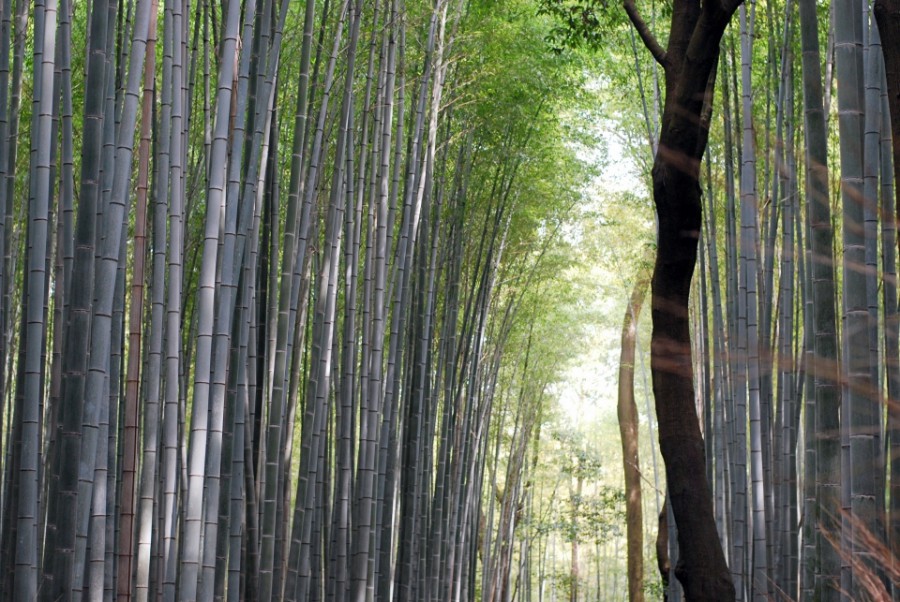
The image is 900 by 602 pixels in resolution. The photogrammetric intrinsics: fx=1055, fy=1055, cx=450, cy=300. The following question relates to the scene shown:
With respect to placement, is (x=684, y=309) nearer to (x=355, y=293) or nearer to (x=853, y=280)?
(x=853, y=280)

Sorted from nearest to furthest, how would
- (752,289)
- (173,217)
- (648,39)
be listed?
(173,217) → (648,39) → (752,289)

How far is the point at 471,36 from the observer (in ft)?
21.7

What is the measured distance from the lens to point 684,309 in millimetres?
3865

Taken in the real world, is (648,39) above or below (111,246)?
above

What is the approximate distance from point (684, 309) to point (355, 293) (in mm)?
1579

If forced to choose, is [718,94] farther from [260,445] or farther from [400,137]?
[260,445]

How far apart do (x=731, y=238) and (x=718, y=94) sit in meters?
2.61

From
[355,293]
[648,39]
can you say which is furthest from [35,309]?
[648,39]

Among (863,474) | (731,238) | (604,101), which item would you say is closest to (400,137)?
(731,238)

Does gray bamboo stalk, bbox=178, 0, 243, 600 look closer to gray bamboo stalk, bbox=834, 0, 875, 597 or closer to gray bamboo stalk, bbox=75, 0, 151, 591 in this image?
gray bamboo stalk, bbox=75, 0, 151, 591

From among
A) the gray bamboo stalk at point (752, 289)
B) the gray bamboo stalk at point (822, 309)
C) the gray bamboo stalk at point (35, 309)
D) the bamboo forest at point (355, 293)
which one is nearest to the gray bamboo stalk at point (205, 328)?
the bamboo forest at point (355, 293)

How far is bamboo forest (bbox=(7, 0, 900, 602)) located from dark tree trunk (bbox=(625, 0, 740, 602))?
0.4 inches

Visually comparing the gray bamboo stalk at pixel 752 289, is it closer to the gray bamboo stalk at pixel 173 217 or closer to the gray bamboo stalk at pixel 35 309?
the gray bamboo stalk at pixel 173 217

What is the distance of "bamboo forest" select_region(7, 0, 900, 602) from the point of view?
116 inches
